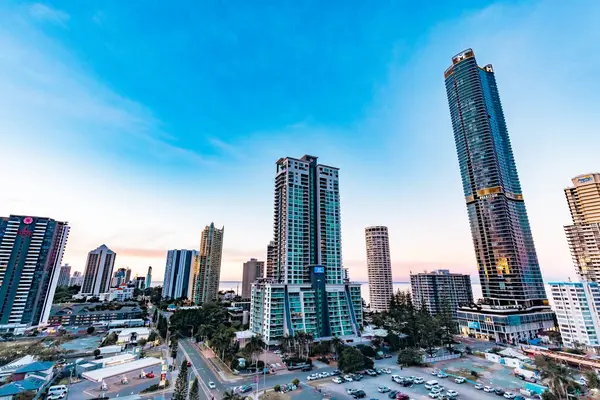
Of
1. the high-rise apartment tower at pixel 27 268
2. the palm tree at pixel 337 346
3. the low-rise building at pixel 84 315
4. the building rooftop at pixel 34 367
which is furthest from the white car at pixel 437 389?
the high-rise apartment tower at pixel 27 268

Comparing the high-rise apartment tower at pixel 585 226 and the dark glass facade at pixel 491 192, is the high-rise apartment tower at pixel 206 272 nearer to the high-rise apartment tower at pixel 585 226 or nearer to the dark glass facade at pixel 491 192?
the dark glass facade at pixel 491 192

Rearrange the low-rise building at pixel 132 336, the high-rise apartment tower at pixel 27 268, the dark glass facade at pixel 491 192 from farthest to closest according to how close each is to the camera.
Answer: the dark glass facade at pixel 491 192, the high-rise apartment tower at pixel 27 268, the low-rise building at pixel 132 336

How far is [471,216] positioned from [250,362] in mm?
125385

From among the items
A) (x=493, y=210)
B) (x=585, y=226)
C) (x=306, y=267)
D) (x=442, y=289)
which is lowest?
(x=442, y=289)

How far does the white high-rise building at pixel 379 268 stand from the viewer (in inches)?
7008

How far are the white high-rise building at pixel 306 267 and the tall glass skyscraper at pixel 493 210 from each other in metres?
60.7

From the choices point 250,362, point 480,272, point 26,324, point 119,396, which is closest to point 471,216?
point 480,272

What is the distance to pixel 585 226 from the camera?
420ft

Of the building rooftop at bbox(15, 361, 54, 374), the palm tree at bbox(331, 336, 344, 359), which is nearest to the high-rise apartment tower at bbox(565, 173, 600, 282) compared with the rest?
the palm tree at bbox(331, 336, 344, 359)

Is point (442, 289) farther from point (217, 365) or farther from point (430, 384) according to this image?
point (217, 365)

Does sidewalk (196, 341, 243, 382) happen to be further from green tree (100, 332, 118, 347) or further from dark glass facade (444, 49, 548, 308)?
dark glass facade (444, 49, 548, 308)

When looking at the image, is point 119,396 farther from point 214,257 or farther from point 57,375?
point 214,257

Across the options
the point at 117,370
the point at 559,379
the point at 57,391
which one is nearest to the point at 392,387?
the point at 559,379

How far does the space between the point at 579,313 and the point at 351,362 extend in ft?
255
